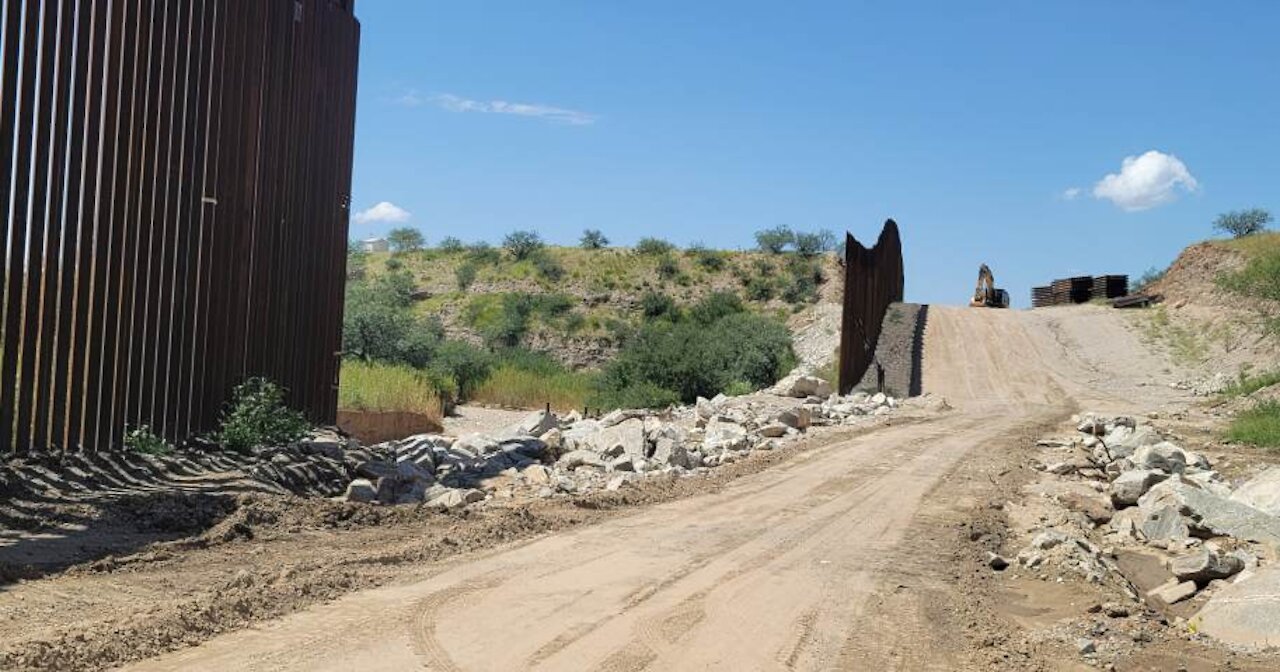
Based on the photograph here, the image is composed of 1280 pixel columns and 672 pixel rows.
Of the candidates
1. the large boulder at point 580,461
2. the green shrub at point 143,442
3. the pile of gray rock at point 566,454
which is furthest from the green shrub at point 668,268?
the green shrub at point 143,442

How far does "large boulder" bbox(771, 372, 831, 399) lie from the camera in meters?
22.5

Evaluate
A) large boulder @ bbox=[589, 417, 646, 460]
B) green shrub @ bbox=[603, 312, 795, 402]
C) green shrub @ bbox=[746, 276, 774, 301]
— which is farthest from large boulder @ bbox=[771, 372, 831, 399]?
green shrub @ bbox=[746, 276, 774, 301]

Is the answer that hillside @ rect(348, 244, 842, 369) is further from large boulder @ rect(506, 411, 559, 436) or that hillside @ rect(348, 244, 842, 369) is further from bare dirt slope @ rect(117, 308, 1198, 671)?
bare dirt slope @ rect(117, 308, 1198, 671)

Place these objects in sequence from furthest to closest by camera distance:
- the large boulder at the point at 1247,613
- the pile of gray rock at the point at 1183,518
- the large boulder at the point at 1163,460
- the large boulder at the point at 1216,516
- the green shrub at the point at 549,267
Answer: the green shrub at the point at 549,267 < the large boulder at the point at 1163,460 < the large boulder at the point at 1216,516 < the pile of gray rock at the point at 1183,518 < the large boulder at the point at 1247,613

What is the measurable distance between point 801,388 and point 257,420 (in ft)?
45.5

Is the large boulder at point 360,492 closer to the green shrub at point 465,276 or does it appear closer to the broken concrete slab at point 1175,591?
the broken concrete slab at point 1175,591

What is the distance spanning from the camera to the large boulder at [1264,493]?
31.2 feet

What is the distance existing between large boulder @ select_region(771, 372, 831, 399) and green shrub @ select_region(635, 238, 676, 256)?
1857 inches

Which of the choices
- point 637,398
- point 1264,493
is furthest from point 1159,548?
point 637,398

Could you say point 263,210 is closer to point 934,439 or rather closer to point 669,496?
point 669,496

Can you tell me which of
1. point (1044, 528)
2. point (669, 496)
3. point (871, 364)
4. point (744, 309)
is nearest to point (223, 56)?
point (669, 496)

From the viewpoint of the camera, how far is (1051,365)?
32562 millimetres

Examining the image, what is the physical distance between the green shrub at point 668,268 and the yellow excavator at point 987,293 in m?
20.3

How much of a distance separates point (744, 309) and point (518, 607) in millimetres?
52769
